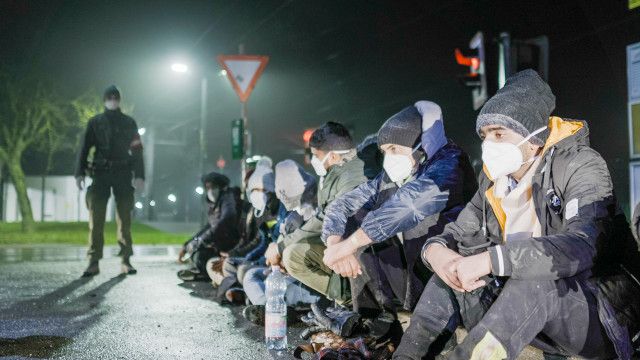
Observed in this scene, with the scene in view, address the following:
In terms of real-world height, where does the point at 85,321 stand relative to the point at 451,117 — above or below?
below

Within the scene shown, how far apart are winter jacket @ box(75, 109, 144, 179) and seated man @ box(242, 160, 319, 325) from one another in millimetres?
3804

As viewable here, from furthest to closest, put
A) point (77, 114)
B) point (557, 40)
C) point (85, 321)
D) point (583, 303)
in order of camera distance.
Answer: point (77, 114)
point (557, 40)
point (85, 321)
point (583, 303)

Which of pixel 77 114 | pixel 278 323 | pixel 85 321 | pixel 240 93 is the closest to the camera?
pixel 278 323

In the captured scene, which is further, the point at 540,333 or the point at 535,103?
the point at 535,103

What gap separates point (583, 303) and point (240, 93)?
8.46 m

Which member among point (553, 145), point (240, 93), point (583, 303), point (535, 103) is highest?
point (240, 93)

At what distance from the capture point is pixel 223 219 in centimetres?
758

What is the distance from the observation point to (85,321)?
16.5 ft

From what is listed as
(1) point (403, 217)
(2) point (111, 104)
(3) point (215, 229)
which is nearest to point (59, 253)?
(2) point (111, 104)

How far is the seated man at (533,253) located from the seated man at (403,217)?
1.67ft

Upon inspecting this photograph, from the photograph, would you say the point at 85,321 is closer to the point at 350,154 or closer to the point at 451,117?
the point at 350,154

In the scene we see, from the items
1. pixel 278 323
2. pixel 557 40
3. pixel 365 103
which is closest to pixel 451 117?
pixel 365 103

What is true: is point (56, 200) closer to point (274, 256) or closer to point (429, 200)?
point (274, 256)

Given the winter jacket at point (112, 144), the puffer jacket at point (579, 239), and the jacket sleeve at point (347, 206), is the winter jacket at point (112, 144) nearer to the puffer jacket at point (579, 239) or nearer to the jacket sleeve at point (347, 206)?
the jacket sleeve at point (347, 206)
